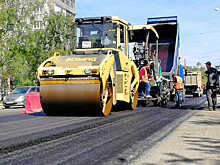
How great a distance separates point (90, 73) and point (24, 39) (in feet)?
78.0

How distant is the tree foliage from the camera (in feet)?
95.5

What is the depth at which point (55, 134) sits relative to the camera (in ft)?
21.5

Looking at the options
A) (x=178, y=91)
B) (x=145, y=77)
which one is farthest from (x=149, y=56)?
(x=178, y=91)

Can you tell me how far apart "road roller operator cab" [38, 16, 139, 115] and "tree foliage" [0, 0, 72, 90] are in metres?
15.2

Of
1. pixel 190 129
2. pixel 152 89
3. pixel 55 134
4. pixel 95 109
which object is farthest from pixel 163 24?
pixel 55 134

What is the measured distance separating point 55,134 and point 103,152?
5.96ft

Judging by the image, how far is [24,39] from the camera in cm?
3172

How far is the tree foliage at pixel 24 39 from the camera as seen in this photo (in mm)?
29094

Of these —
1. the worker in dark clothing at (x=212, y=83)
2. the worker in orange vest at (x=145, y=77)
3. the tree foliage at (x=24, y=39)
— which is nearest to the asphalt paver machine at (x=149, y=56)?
the worker in orange vest at (x=145, y=77)

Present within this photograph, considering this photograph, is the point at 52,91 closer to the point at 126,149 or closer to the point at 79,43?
the point at 79,43

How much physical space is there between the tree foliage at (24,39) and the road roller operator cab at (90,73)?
15249 mm

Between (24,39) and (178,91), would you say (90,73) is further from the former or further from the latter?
(24,39)

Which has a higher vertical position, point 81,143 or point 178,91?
point 178,91

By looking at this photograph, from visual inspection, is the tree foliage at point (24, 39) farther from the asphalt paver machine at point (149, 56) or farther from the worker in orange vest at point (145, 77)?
the worker in orange vest at point (145, 77)
